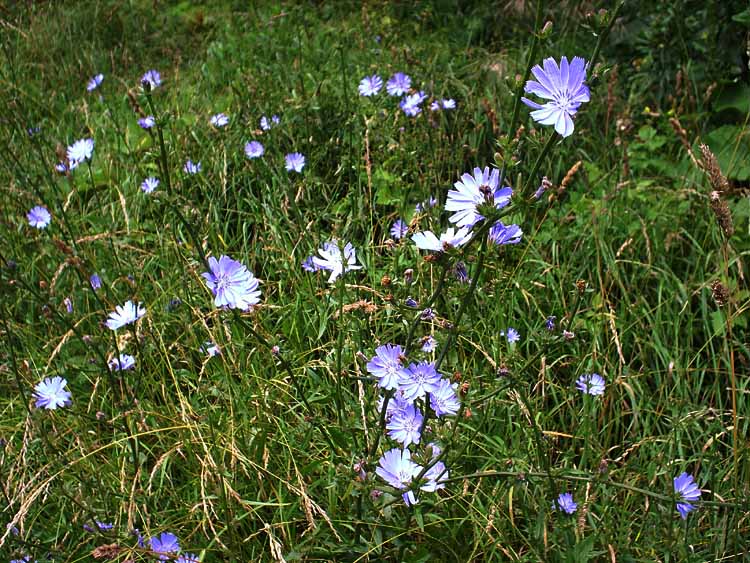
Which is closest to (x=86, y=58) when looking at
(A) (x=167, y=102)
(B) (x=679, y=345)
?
(A) (x=167, y=102)

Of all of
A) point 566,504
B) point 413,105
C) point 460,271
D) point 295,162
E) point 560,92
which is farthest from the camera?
point 413,105

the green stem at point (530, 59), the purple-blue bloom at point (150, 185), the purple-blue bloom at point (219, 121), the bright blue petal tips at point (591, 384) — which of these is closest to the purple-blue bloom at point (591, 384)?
the bright blue petal tips at point (591, 384)

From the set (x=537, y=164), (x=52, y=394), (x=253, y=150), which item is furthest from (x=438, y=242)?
(x=253, y=150)

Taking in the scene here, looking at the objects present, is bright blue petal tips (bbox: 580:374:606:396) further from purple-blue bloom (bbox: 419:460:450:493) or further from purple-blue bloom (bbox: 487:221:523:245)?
purple-blue bloom (bbox: 487:221:523:245)

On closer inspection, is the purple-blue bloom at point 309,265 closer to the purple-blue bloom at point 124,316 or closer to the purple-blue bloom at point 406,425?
the purple-blue bloom at point 124,316

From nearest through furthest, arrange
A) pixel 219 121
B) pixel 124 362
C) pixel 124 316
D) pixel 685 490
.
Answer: pixel 685 490
pixel 124 316
pixel 124 362
pixel 219 121

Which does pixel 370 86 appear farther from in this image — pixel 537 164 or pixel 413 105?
pixel 537 164
